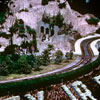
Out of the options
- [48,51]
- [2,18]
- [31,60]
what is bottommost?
[31,60]

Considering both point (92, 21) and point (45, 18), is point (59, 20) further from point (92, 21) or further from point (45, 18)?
point (92, 21)

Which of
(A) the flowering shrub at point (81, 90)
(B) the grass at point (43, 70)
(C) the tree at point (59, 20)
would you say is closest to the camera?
(A) the flowering shrub at point (81, 90)

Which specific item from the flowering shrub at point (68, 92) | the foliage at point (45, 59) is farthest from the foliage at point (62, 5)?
the flowering shrub at point (68, 92)

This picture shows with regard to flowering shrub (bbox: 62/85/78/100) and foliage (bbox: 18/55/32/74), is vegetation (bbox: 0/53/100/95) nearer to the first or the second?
flowering shrub (bbox: 62/85/78/100)

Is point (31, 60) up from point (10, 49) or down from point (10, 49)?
up

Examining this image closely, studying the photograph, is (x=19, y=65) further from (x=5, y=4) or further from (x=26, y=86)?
(x=5, y=4)

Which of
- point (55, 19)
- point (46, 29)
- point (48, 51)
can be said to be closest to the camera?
point (48, 51)

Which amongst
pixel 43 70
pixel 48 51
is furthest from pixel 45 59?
pixel 43 70

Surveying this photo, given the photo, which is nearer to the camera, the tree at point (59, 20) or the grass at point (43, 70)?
the grass at point (43, 70)

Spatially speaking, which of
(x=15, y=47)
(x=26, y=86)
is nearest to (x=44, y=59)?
(x=15, y=47)

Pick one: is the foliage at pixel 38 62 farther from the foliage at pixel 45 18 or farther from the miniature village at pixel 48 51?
the foliage at pixel 45 18

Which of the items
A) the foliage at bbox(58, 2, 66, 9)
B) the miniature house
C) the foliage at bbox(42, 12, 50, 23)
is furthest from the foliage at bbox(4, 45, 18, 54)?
the foliage at bbox(58, 2, 66, 9)
